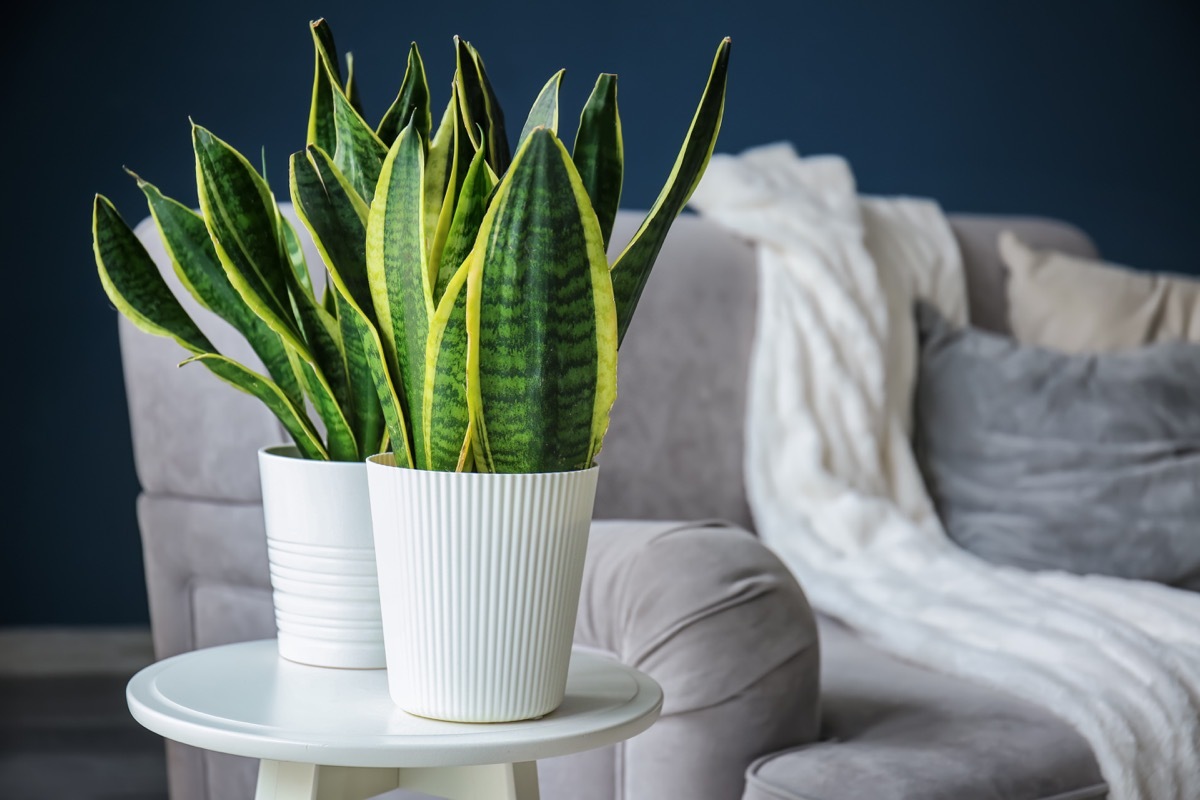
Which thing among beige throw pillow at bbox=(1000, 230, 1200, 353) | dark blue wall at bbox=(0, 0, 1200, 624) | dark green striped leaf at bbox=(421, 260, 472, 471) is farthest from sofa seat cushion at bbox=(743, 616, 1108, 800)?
dark blue wall at bbox=(0, 0, 1200, 624)

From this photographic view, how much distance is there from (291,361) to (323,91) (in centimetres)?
20

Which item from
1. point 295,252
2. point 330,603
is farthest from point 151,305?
point 330,603

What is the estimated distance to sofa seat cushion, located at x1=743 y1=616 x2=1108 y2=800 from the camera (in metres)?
0.96

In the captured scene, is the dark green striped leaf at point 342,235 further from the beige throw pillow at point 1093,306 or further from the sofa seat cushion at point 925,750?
the beige throw pillow at point 1093,306

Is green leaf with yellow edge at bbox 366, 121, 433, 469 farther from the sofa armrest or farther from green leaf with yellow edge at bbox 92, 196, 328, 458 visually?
the sofa armrest

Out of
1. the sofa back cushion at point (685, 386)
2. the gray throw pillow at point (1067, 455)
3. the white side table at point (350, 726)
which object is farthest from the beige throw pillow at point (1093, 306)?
the white side table at point (350, 726)

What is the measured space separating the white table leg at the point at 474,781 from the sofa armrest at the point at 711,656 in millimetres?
251

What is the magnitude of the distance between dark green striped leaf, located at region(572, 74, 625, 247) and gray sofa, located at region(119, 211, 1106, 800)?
0.41 metres

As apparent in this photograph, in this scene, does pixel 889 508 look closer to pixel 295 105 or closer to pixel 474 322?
pixel 474 322

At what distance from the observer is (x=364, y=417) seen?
789 mm

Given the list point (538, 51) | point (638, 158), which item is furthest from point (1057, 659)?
point (538, 51)

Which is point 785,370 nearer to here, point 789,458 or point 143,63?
point 789,458

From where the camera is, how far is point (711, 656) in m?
1.00

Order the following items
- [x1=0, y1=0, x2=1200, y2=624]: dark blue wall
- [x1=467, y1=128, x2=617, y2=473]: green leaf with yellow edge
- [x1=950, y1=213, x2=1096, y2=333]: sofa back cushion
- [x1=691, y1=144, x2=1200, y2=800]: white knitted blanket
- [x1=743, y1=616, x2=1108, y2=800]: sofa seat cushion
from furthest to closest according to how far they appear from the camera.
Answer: [x1=0, y1=0, x2=1200, y2=624]: dark blue wall
[x1=950, y1=213, x2=1096, y2=333]: sofa back cushion
[x1=691, y1=144, x2=1200, y2=800]: white knitted blanket
[x1=743, y1=616, x2=1108, y2=800]: sofa seat cushion
[x1=467, y1=128, x2=617, y2=473]: green leaf with yellow edge
